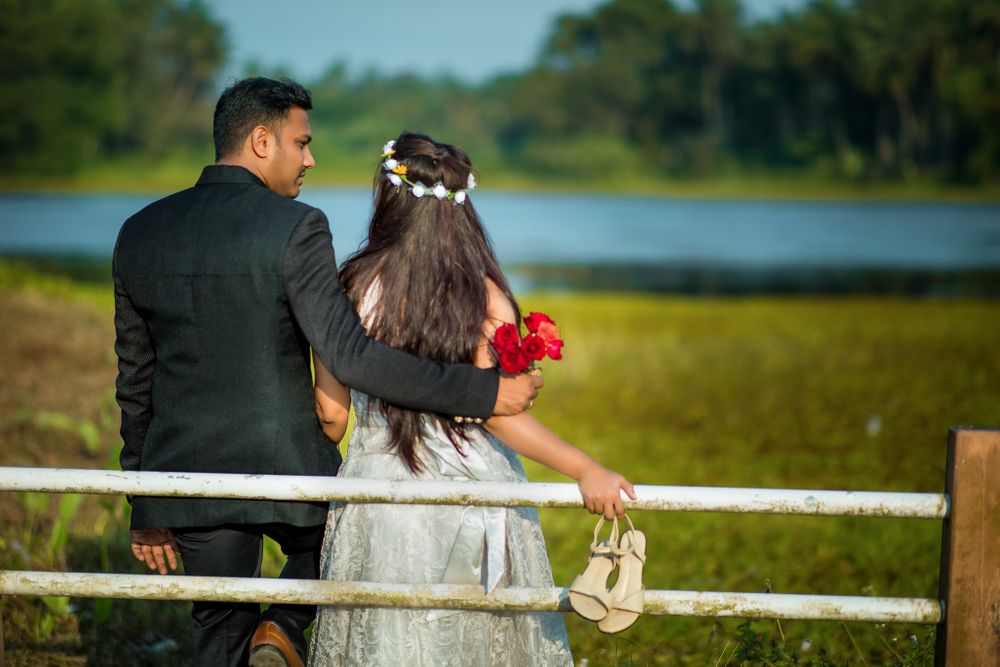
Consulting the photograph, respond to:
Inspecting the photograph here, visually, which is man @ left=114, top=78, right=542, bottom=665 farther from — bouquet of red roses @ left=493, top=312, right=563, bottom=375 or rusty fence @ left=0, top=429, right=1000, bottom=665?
rusty fence @ left=0, top=429, right=1000, bottom=665

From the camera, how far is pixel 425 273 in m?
2.62

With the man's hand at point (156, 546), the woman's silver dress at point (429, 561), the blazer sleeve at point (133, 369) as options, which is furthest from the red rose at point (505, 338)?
the man's hand at point (156, 546)

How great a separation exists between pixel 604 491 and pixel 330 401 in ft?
2.45

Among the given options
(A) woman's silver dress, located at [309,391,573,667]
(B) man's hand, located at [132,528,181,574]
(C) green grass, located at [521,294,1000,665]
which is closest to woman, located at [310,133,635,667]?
(A) woman's silver dress, located at [309,391,573,667]

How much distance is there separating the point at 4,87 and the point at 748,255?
144 feet

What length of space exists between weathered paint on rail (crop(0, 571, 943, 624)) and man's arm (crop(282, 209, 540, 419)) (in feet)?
1.40

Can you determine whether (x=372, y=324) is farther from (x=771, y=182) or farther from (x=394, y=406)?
(x=771, y=182)

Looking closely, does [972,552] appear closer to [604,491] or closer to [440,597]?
[604,491]

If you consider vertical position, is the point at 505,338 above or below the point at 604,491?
above

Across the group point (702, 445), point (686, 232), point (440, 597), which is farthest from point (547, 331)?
point (686, 232)

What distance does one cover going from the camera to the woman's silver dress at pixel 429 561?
104 inches

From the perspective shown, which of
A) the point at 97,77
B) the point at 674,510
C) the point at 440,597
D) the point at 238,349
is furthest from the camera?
the point at 97,77

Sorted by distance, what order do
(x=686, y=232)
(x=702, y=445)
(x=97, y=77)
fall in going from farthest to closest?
(x=97, y=77) → (x=686, y=232) → (x=702, y=445)

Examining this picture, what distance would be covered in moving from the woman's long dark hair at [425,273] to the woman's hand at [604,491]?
0.43m
